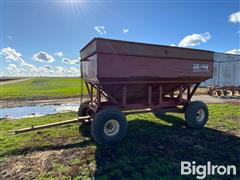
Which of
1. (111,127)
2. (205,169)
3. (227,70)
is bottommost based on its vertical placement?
(205,169)

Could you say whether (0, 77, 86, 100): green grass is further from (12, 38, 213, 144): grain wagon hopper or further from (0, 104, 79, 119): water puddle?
(12, 38, 213, 144): grain wagon hopper

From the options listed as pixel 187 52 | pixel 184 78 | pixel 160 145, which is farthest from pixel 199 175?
pixel 187 52

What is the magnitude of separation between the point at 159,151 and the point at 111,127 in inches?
51.1

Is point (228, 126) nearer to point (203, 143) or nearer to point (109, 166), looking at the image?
point (203, 143)

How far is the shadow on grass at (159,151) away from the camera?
10.5 feet

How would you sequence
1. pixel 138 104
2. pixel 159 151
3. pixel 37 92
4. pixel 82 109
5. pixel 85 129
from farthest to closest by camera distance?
pixel 37 92 < pixel 82 109 < pixel 85 129 < pixel 138 104 < pixel 159 151

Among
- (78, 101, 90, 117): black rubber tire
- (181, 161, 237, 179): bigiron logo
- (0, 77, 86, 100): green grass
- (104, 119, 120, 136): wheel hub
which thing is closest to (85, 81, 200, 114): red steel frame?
(78, 101, 90, 117): black rubber tire

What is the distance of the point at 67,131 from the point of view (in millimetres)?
5273

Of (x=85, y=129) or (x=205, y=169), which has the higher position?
(x=85, y=129)

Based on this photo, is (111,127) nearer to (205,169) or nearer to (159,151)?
(159,151)

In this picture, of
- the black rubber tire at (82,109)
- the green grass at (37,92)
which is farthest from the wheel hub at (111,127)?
the green grass at (37,92)

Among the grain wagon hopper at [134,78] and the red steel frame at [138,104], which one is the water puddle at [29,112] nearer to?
the grain wagon hopper at [134,78]

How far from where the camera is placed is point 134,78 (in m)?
4.60

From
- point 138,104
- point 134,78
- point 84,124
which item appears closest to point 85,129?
point 84,124
